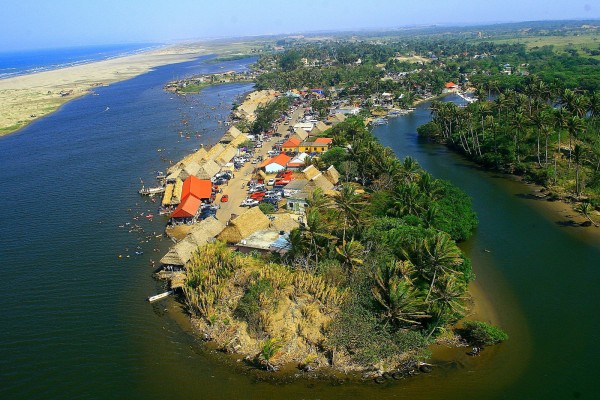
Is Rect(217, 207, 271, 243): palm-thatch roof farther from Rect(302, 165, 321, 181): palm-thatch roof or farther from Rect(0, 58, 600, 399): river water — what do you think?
Rect(302, 165, 321, 181): palm-thatch roof

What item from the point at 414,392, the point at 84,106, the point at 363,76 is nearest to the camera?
the point at 414,392

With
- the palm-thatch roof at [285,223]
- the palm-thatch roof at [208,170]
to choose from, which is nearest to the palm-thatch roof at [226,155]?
the palm-thatch roof at [208,170]

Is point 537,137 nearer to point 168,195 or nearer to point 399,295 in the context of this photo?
point 399,295

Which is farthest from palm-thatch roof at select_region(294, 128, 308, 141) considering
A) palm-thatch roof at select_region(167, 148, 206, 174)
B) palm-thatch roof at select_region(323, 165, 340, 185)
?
palm-thatch roof at select_region(323, 165, 340, 185)

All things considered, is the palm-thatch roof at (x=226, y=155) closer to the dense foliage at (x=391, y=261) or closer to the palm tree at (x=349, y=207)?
the dense foliage at (x=391, y=261)

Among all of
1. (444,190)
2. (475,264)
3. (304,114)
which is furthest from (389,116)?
(475,264)

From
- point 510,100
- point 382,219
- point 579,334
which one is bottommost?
point 579,334

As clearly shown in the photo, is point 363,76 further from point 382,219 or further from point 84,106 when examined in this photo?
point 382,219

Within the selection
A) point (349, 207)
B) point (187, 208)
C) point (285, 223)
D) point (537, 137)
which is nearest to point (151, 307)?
point (285, 223)
